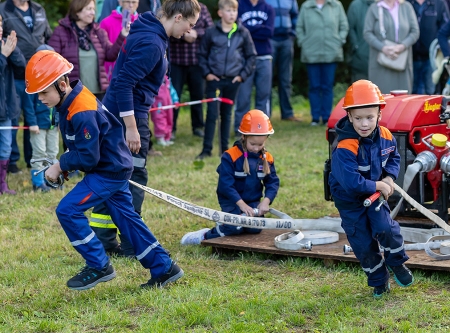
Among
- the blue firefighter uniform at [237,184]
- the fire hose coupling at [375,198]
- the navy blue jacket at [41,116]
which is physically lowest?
the blue firefighter uniform at [237,184]

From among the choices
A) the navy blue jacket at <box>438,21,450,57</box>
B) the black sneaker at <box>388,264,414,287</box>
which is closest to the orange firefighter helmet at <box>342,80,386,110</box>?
the black sneaker at <box>388,264,414,287</box>

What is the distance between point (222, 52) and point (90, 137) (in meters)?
6.65

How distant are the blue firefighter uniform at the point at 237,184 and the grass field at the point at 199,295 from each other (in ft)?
1.07

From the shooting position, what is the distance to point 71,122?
5.36m

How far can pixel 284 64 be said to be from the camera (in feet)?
49.5

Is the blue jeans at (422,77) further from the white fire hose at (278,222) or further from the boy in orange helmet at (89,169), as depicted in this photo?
the boy in orange helmet at (89,169)

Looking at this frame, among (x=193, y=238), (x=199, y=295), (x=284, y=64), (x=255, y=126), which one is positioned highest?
(x=255, y=126)

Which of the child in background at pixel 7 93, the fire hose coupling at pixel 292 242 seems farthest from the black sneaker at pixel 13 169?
the fire hose coupling at pixel 292 242

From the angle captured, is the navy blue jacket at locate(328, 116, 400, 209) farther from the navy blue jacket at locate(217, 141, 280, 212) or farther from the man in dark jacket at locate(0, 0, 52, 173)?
the man in dark jacket at locate(0, 0, 52, 173)

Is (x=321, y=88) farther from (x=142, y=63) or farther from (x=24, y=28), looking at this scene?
(x=142, y=63)

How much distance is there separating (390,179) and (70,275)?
8.34 ft

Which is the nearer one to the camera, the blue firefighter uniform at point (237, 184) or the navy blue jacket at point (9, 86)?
the blue firefighter uniform at point (237, 184)

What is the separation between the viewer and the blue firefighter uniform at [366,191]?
17.0ft

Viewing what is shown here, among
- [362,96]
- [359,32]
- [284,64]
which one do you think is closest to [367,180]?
[362,96]
